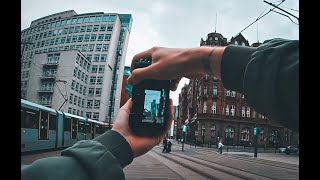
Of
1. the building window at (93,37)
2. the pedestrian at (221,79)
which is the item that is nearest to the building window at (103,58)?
the building window at (93,37)

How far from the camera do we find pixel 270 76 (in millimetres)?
700

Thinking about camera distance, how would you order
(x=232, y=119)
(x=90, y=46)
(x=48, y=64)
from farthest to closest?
(x=232, y=119), (x=90, y=46), (x=48, y=64)

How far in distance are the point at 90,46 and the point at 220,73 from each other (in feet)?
69.9

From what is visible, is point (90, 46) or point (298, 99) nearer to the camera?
point (298, 99)

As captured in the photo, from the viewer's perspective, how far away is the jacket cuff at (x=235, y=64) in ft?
2.72

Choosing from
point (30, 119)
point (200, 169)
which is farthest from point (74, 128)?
point (200, 169)

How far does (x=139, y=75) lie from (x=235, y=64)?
0.40 meters

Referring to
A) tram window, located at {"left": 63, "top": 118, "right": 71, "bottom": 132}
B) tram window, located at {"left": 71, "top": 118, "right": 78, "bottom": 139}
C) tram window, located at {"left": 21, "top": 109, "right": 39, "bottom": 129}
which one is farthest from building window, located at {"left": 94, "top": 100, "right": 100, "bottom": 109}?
tram window, located at {"left": 21, "top": 109, "right": 39, "bottom": 129}

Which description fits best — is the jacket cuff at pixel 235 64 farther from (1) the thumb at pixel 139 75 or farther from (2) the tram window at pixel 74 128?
(2) the tram window at pixel 74 128

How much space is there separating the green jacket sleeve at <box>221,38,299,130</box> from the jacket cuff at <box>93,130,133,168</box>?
1.50ft
